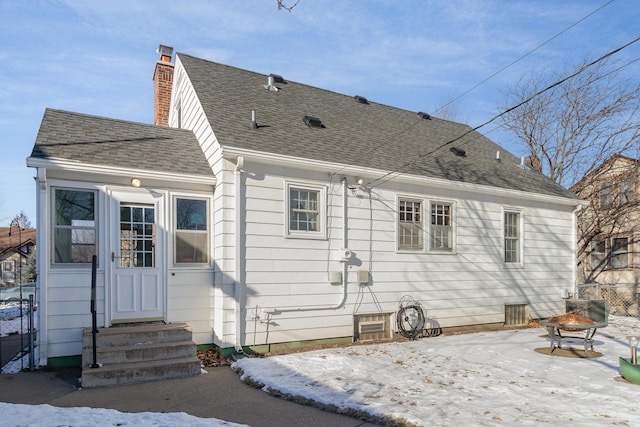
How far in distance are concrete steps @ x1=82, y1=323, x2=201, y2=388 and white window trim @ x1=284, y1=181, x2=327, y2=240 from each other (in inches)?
95.7

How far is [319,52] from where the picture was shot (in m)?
8.32

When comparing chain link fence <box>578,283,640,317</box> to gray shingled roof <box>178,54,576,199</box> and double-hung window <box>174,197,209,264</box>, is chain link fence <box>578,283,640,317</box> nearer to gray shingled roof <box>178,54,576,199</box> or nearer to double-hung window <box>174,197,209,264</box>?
gray shingled roof <box>178,54,576,199</box>

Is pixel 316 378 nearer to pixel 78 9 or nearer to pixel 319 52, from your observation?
pixel 319 52

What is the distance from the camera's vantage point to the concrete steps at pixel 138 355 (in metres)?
5.89

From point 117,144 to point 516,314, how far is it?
33.1 feet

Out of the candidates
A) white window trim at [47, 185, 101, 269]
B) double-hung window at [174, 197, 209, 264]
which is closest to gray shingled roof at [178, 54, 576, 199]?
double-hung window at [174, 197, 209, 264]

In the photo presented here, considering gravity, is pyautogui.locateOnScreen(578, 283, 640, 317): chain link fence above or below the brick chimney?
below

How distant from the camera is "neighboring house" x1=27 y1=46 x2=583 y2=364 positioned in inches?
277

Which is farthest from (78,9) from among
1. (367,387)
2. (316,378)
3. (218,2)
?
(367,387)

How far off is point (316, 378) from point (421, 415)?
1766 mm

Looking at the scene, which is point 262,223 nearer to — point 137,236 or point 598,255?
point 137,236

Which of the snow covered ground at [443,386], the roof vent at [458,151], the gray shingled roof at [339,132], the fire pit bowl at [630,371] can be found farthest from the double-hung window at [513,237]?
the fire pit bowl at [630,371]

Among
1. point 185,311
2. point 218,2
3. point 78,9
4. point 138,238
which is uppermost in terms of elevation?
point 78,9

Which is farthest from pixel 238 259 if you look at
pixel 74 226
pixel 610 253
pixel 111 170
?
pixel 610 253
